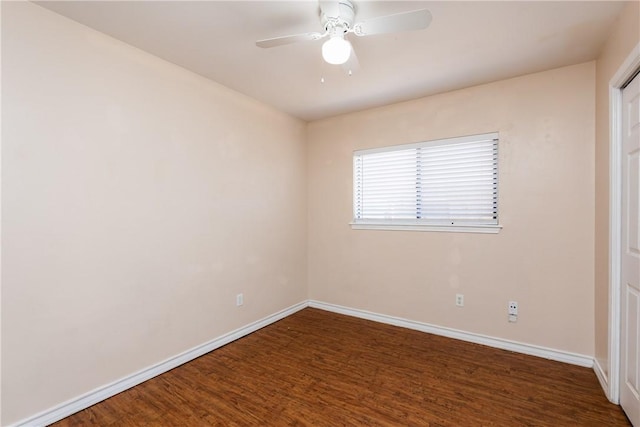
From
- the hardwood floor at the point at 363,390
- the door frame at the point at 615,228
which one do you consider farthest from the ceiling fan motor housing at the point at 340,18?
the hardwood floor at the point at 363,390

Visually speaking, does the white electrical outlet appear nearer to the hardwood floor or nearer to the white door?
the hardwood floor

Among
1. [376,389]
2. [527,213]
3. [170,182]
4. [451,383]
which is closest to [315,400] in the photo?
[376,389]

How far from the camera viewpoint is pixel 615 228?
197cm

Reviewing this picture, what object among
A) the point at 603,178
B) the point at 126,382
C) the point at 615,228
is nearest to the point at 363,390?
the point at 126,382

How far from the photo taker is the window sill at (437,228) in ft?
9.43

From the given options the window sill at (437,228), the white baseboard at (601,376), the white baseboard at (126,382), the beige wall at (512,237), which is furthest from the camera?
the window sill at (437,228)

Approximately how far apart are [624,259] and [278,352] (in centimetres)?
268

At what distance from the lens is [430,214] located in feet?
10.6

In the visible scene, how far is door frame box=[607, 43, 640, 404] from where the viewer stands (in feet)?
6.42

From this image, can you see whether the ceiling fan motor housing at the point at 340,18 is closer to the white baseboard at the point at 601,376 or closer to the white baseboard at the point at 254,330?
the white baseboard at the point at 254,330

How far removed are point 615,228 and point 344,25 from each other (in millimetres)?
2177

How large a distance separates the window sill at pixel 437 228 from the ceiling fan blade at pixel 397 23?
202 cm

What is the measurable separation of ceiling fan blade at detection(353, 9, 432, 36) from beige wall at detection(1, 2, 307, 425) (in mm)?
1720

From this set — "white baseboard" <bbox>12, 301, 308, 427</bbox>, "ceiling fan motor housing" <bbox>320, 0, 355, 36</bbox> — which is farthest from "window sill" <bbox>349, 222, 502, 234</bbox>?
"ceiling fan motor housing" <bbox>320, 0, 355, 36</bbox>
